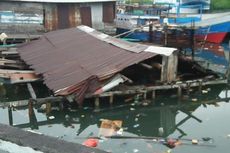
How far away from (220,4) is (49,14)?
1063 inches

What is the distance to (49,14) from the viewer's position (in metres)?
22.3

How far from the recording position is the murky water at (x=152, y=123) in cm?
855

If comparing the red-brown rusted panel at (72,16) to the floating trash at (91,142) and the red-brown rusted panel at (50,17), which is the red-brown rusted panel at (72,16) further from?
the floating trash at (91,142)

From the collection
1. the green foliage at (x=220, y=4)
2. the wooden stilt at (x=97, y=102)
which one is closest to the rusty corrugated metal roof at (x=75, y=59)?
the wooden stilt at (x=97, y=102)

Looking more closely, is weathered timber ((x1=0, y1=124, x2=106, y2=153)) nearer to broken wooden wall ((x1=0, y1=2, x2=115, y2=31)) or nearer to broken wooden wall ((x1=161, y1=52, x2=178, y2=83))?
broken wooden wall ((x1=161, y1=52, x2=178, y2=83))

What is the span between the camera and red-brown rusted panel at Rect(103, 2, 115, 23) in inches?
934

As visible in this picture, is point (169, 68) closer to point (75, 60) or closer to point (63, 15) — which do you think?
point (75, 60)

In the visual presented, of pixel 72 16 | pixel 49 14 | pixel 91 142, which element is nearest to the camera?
pixel 91 142

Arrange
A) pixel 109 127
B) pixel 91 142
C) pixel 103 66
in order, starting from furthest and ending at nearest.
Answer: pixel 103 66, pixel 109 127, pixel 91 142

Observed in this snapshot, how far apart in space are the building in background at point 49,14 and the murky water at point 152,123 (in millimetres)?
11754

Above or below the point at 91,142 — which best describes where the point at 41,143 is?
above

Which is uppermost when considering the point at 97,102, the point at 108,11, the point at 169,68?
the point at 108,11

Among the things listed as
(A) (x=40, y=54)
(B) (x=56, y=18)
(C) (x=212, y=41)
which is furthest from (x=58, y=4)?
(C) (x=212, y=41)

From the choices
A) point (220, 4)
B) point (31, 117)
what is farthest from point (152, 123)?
point (220, 4)
